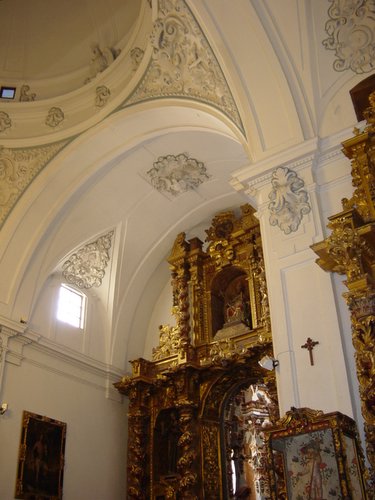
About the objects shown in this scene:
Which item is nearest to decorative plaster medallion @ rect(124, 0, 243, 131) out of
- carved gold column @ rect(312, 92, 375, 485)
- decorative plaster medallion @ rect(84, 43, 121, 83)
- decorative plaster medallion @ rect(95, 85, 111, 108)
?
decorative plaster medallion @ rect(95, 85, 111, 108)

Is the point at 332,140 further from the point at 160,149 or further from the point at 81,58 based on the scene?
the point at 81,58

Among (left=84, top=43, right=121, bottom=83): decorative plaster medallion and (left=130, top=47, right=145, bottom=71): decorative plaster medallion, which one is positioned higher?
(left=84, top=43, right=121, bottom=83): decorative plaster medallion

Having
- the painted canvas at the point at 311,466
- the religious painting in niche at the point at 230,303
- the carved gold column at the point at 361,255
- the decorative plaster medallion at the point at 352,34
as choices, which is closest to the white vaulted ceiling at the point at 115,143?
the decorative plaster medallion at the point at 352,34

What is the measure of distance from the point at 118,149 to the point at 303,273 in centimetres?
555

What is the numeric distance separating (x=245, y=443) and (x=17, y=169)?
750cm

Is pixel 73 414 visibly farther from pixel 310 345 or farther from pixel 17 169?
pixel 310 345

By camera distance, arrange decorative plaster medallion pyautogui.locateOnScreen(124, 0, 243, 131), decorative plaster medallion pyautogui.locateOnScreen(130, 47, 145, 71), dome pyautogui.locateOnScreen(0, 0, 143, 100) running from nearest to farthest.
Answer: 1. decorative plaster medallion pyautogui.locateOnScreen(124, 0, 243, 131)
2. decorative plaster medallion pyautogui.locateOnScreen(130, 47, 145, 71)
3. dome pyautogui.locateOnScreen(0, 0, 143, 100)

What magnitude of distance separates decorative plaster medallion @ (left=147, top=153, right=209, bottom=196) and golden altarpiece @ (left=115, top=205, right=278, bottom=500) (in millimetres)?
1085

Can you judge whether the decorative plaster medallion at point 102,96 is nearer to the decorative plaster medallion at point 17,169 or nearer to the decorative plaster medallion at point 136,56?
the decorative plaster medallion at point 136,56

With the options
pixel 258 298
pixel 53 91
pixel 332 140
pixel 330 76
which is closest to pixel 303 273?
pixel 332 140

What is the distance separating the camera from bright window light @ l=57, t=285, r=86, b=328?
11953mm

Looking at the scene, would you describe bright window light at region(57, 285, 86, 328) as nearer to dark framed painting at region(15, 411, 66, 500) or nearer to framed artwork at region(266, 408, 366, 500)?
dark framed painting at region(15, 411, 66, 500)

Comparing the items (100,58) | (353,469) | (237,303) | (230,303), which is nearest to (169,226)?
(230,303)

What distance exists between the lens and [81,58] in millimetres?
11625
